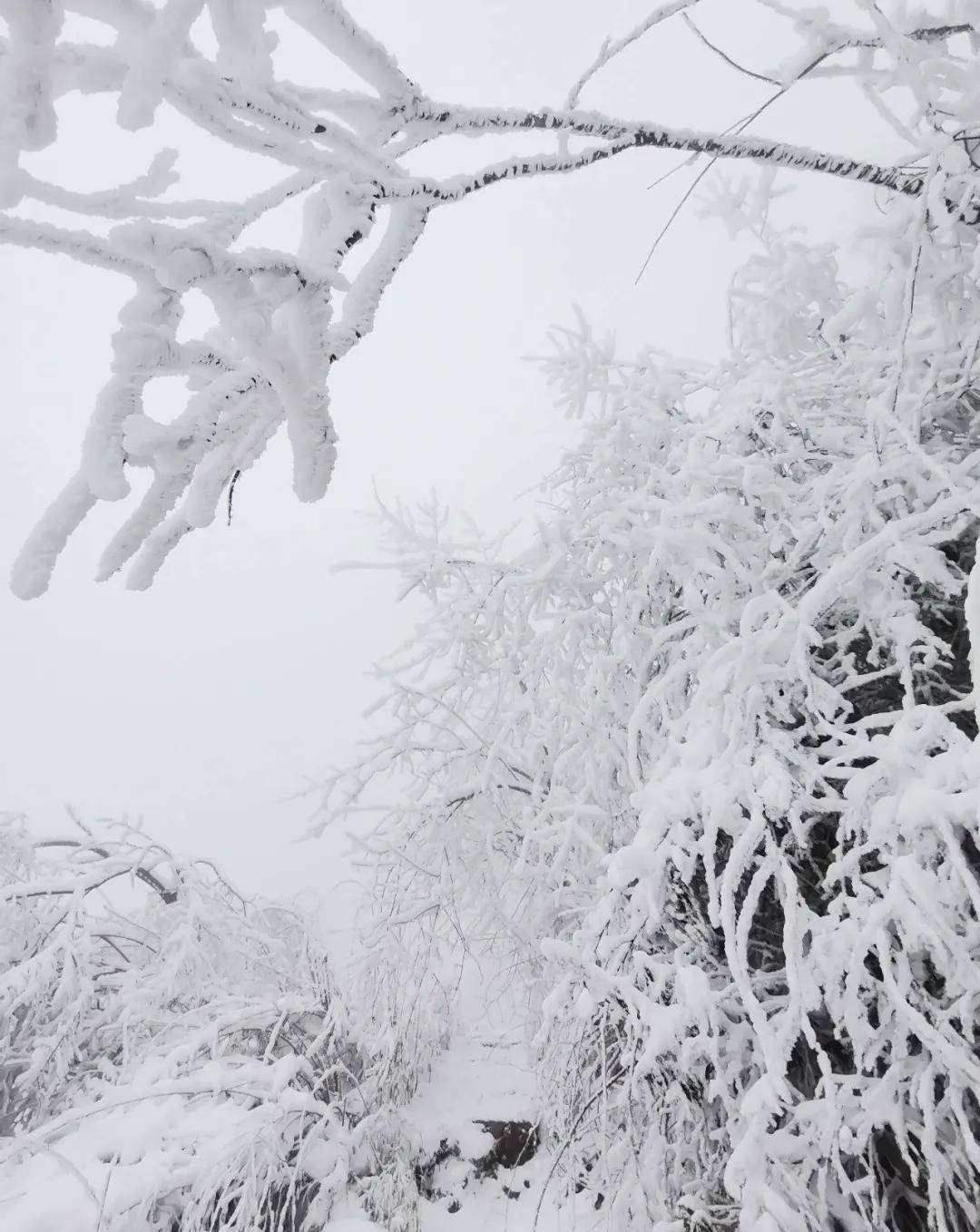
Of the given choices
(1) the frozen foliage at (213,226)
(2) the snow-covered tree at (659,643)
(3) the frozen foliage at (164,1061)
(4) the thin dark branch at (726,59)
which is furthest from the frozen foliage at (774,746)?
(3) the frozen foliage at (164,1061)

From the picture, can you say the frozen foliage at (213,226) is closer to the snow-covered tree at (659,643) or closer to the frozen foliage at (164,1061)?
the snow-covered tree at (659,643)

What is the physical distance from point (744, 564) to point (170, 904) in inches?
288

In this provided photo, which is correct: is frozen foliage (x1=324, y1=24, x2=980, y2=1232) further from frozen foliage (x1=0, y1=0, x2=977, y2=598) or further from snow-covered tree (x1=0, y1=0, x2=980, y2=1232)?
frozen foliage (x1=0, y1=0, x2=977, y2=598)

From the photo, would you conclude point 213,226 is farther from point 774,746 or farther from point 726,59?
point 774,746

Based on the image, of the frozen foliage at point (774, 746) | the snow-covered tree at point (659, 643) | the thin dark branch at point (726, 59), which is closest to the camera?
the snow-covered tree at point (659, 643)

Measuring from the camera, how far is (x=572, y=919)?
4.35 meters

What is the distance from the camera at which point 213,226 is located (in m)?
0.91

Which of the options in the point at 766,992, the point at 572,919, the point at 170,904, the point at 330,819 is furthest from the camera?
the point at 170,904

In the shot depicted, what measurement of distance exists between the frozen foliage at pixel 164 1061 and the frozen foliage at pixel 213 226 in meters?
3.67

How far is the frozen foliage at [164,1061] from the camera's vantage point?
3.71 metres

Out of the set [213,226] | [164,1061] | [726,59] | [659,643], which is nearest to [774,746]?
[659,643]

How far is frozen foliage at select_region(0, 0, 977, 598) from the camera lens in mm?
775

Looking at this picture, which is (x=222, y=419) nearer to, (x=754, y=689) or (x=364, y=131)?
(x=364, y=131)

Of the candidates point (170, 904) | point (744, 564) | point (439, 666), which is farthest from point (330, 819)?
point (170, 904)
